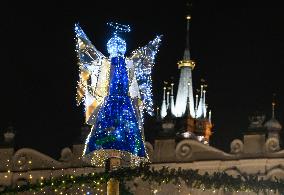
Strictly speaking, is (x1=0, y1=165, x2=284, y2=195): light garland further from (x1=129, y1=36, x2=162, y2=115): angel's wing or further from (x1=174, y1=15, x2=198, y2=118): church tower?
(x1=174, y1=15, x2=198, y2=118): church tower

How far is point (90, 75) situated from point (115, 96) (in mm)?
2419

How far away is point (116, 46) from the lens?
22.5m

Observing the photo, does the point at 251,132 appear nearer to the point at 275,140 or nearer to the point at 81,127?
the point at 275,140

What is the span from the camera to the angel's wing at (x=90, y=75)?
898 inches

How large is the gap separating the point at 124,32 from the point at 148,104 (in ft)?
6.56

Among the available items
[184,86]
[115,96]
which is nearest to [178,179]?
[115,96]

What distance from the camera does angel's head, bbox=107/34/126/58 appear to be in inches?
885

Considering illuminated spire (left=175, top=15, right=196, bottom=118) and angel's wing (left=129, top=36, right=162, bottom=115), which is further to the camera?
illuminated spire (left=175, top=15, right=196, bottom=118)

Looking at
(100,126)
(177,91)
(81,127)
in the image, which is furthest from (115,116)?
(177,91)

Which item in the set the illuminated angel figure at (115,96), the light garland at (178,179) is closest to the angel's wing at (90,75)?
the illuminated angel figure at (115,96)

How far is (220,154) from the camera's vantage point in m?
35.2

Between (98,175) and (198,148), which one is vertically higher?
(198,148)

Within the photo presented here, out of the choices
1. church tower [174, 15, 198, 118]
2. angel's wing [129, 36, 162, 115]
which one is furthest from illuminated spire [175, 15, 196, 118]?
angel's wing [129, 36, 162, 115]

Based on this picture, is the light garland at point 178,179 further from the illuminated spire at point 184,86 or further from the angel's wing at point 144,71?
the illuminated spire at point 184,86
